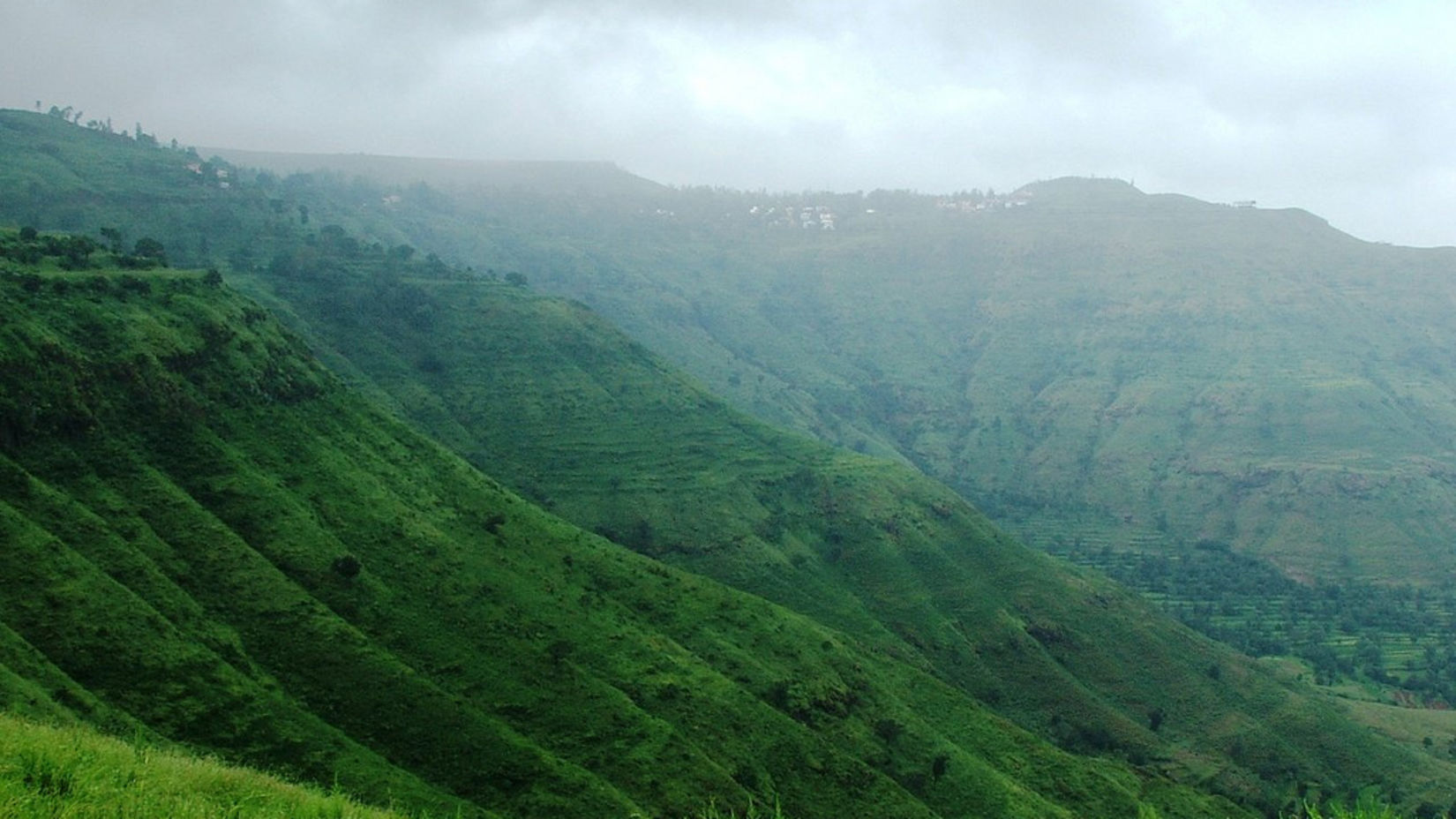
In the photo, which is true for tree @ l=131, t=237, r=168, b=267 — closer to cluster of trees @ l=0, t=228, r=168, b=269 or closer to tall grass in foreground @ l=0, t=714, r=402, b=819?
cluster of trees @ l=0, t=228, r=168, b=269

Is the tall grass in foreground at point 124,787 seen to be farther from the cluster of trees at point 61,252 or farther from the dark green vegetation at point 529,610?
the cluster of trees at point 61,252

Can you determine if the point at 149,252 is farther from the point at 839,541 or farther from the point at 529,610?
the point at 839,541

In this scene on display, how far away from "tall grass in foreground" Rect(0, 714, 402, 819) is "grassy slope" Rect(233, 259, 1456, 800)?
111 meters

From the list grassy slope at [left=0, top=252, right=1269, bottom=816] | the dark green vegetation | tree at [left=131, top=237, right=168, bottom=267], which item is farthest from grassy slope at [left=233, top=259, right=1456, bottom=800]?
tree at [left=131, top=237, right=168, bottom=267]

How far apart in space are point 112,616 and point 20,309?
135 feet

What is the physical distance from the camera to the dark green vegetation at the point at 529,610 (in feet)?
257

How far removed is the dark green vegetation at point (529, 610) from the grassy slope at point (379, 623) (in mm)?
331

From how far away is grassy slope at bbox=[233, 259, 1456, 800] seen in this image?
141625 mm

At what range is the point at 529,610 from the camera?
104 metres

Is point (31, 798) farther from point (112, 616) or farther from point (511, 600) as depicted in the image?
point (511, 600)

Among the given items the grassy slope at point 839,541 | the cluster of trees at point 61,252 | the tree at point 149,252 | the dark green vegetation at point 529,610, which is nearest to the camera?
the dark green vegetation at point 529,610

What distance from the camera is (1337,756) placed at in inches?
5546

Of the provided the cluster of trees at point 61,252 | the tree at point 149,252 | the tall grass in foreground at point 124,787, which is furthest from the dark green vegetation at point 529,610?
the tall grass in foreground at point 124,787

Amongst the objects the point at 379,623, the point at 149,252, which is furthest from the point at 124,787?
the point at 149,252
